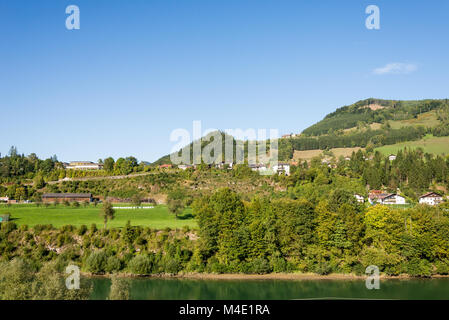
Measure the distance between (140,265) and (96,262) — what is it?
4255 millimetres

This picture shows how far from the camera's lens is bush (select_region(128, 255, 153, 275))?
34719mm

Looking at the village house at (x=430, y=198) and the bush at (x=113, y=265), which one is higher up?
the village house at (x=430, y=198)

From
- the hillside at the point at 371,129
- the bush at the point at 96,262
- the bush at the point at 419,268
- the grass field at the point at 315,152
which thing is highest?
the hillside at the point at 371,129

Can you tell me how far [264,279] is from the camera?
34219 millimetres

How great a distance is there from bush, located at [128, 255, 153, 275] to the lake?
1083mm

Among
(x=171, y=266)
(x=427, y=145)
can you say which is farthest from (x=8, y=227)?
(x=427, y=145)

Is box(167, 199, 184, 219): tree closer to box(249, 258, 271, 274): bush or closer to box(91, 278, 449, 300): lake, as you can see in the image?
box(91, 278, 449, 300): lake

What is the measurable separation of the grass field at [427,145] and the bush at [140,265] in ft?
269

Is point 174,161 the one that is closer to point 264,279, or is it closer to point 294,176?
point 294,176

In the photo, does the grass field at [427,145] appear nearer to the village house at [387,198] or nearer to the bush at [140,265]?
the village house at [387,198]

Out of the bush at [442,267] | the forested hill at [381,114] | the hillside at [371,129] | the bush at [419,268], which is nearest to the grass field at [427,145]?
the hillside at [371,129]

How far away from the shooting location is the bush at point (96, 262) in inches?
1385

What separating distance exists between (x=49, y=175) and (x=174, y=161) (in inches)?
1581
